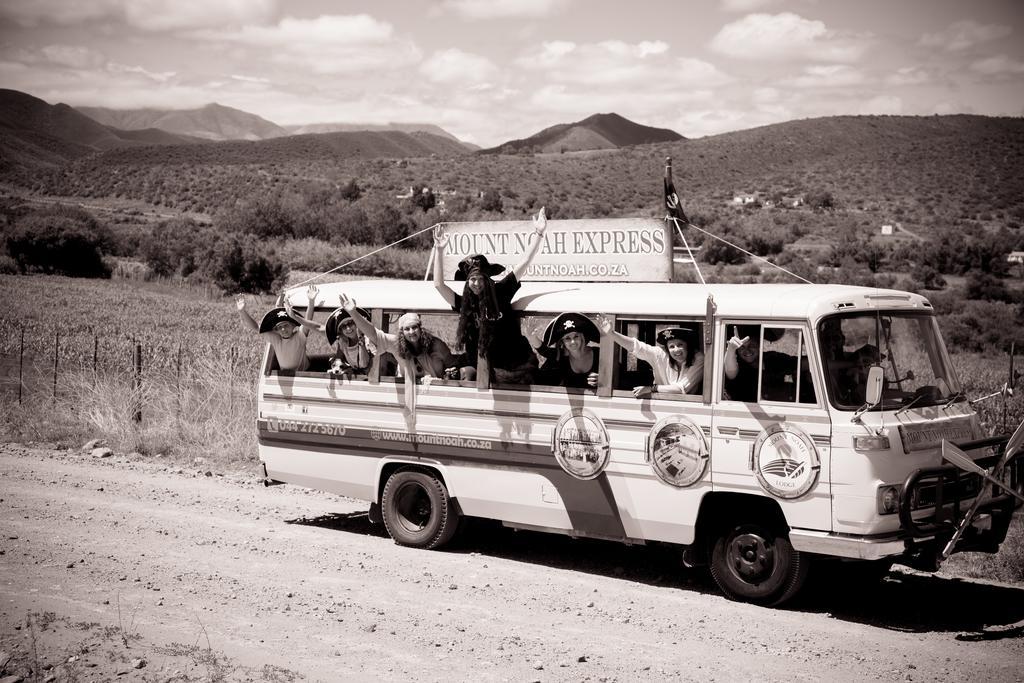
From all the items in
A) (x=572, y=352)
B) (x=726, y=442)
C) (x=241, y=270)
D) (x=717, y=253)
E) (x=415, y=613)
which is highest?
(x=717, y=253)

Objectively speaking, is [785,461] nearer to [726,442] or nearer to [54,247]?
[726,442]

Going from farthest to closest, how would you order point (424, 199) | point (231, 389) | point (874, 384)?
point (424, 199) → point (231, 389) → point (874, 384)

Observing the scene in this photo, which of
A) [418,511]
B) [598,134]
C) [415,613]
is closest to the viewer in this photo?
[415,613]

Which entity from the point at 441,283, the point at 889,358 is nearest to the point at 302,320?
the point at 441,283

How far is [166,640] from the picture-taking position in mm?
7082

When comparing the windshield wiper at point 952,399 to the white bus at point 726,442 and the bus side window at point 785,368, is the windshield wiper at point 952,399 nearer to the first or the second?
the white bus at point 726,442

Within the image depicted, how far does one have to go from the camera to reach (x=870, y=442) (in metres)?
7.39

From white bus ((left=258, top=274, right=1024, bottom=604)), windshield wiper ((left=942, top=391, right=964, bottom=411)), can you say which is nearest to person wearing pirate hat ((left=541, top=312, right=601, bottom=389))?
white bus ((left=258, top=274, right=1024, bottom=604))

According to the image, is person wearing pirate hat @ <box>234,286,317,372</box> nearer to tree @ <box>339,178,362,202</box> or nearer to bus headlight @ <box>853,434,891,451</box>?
bus headlight @ <box>853,434,891,451</box>

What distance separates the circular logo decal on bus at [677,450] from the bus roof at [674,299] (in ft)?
2.94

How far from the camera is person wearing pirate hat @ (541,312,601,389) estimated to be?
896 cm

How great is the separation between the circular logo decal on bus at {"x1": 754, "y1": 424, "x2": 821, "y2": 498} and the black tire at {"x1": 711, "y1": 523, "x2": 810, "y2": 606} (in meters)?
0.49

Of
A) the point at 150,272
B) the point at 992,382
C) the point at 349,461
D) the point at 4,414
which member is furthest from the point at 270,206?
the point at 349,461

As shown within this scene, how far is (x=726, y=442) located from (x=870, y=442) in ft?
3.66
